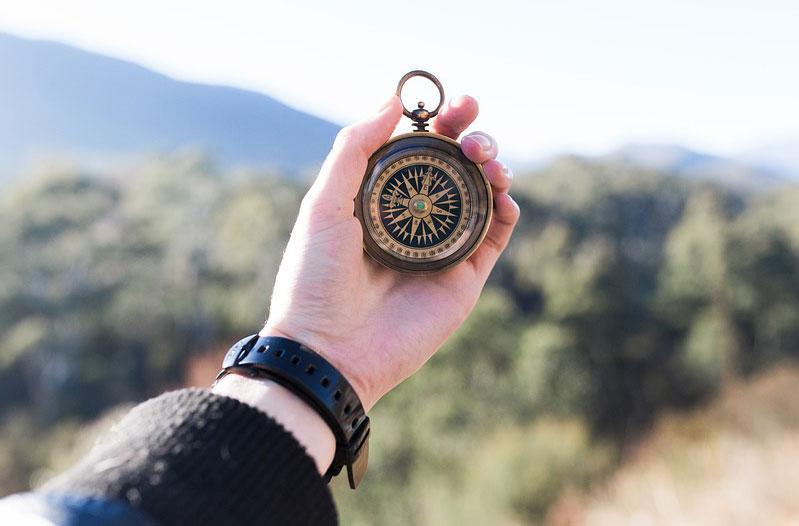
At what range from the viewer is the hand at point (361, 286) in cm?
271

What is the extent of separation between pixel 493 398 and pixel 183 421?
15.5 metres

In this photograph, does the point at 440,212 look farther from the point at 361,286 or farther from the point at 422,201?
the point at 361,286

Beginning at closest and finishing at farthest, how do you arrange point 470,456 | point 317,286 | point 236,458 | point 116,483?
1. point 116,483
2. point 236,458
3. point 317,286
4. point 470,456

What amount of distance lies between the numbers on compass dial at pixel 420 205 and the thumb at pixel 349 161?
0.23m

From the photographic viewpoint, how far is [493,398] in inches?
663

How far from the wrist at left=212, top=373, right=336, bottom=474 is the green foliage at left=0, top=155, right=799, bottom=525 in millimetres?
13812

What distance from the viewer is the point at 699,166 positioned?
2454 inches

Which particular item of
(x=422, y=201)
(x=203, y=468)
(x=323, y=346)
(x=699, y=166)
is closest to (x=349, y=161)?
(x=422, y=201)

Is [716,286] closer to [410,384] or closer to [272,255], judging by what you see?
[410,384]

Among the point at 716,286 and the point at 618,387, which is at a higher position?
the point at 716,286

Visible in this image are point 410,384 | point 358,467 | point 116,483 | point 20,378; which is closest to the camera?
point 116,483

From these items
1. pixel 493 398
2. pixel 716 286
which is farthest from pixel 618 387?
pixel 493 398

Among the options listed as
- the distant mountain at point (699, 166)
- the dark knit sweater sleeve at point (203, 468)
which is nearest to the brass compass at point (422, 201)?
the dark knit sweater sleeve at point (203, 468)

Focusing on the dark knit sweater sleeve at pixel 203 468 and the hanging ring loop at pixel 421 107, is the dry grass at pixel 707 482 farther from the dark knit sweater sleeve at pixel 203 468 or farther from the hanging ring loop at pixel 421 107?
the dark knit sweater sleeve at pixel 203 468
